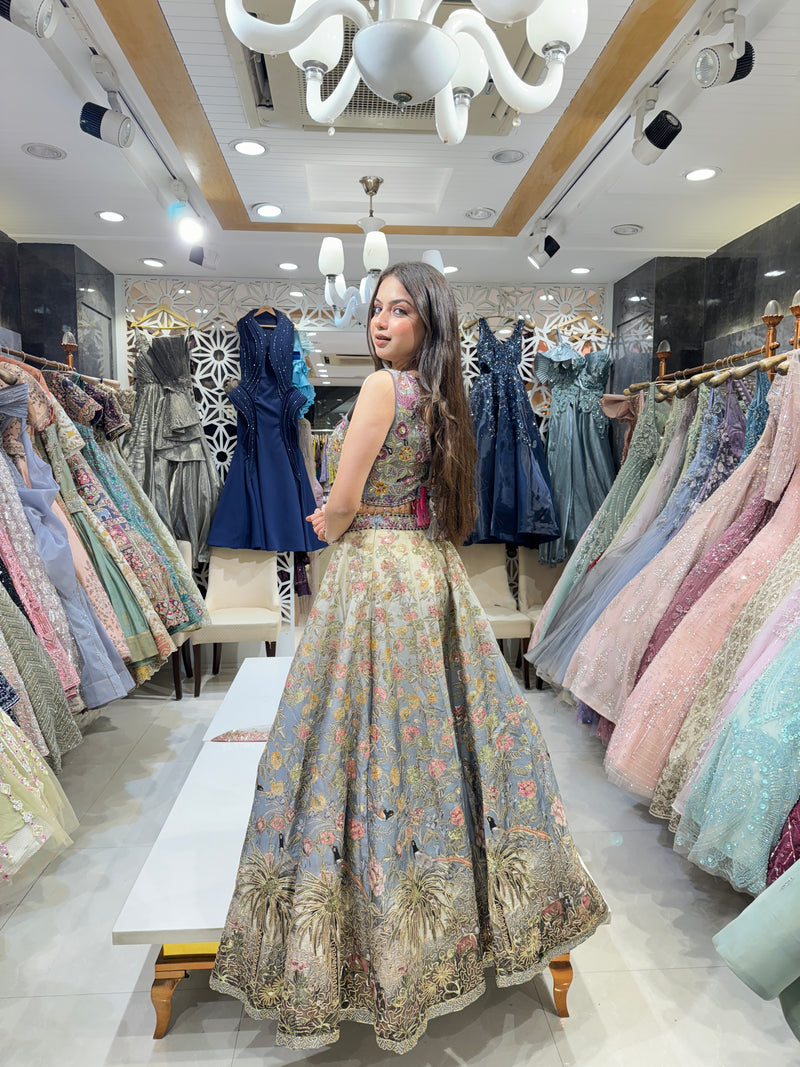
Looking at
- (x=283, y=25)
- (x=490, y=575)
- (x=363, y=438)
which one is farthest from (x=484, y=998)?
(x=490, y=575)

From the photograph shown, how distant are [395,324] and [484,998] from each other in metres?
1.62

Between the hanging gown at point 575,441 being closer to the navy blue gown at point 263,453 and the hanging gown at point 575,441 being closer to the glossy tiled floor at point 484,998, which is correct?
the navy blue gown at point 263,453

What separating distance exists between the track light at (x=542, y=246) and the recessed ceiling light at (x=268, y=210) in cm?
131

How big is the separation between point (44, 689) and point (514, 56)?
7.93 ft

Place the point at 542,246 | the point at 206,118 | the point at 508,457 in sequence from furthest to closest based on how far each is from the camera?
the point at 508,457 < the point at 542,246 < the point at 206,118

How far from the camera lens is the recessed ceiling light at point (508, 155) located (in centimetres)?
284

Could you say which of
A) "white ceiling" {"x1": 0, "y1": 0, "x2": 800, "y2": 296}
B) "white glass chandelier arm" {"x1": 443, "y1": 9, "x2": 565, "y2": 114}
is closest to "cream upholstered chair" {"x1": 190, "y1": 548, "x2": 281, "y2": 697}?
"white ceiling" {"x1": 0, "y1": 0, "x2": 800, "y2": 296}

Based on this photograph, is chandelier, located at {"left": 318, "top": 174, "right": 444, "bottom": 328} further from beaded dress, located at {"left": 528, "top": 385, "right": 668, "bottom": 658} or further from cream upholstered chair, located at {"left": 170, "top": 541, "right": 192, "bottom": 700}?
cream upholstered chair, located at {"left": 170, "top": 541, "right": 192, "bottom": 700}

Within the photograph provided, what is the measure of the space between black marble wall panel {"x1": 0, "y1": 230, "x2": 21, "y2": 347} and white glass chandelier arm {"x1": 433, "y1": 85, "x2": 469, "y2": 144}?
3017mm

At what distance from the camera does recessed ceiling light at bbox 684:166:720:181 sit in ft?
9.68

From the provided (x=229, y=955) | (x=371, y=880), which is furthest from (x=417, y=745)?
(x=229, y=955)

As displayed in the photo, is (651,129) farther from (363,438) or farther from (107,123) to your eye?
(107,123)

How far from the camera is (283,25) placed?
4.30ft

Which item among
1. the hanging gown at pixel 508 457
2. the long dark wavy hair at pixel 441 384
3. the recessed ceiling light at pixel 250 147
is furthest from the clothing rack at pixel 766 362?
the recessed ceiling light at pixel 250 147
